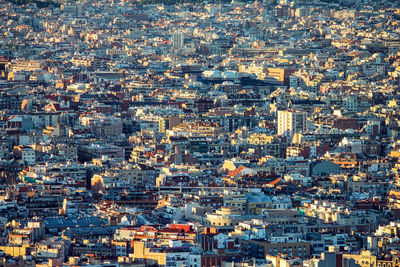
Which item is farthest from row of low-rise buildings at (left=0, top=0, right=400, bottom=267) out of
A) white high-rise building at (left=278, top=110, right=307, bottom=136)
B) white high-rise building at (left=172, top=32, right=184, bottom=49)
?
white high-rise building at (left=172, top=32, right=184, bottom=49)

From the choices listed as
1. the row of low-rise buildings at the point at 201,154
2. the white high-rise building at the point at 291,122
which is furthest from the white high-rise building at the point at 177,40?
the white high-rise building at the point at 291,122

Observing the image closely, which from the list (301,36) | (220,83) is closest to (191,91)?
(220,83)

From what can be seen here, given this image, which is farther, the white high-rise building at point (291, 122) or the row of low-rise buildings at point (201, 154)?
the white high-rise building at point (291, 122)

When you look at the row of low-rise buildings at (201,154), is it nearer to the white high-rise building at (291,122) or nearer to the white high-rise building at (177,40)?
the white high-rise building at (291,122)

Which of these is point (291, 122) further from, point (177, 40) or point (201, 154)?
point (177, 40)

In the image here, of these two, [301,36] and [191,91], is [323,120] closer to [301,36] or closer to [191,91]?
[191,91]
